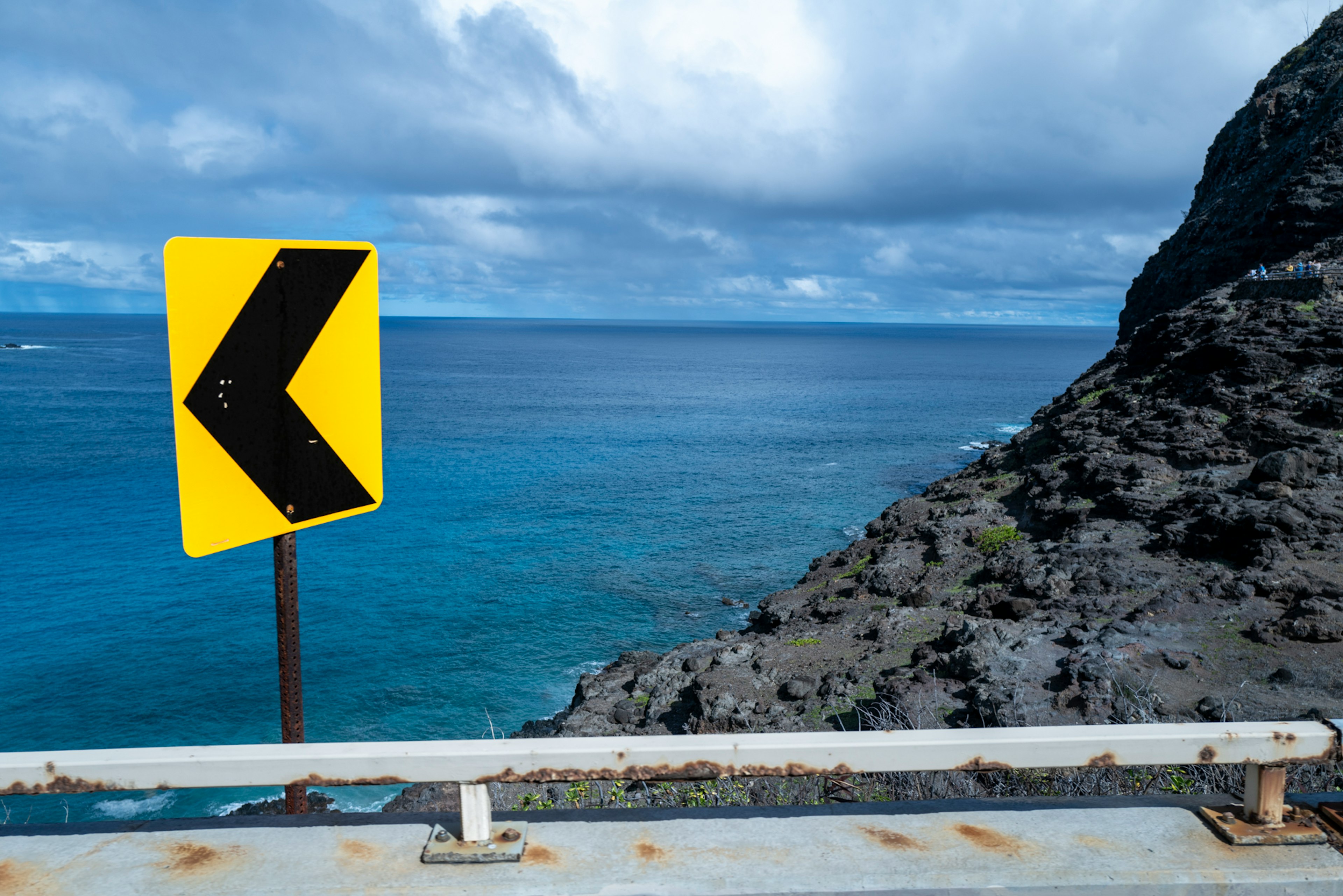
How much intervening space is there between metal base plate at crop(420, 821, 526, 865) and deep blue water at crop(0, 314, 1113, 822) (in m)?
17.5

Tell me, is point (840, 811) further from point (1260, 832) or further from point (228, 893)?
point (228, 893)

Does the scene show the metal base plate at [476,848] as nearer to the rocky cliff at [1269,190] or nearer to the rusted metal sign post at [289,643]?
the rusted metal sign post at [289,643]

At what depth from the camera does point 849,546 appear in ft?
94.0

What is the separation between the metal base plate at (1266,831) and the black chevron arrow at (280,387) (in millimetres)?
3641

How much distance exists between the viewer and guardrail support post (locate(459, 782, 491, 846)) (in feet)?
10.1

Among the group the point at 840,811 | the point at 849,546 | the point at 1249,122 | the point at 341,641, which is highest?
the point at 1249,122

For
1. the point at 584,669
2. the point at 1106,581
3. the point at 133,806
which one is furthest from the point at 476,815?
the point at 584,669

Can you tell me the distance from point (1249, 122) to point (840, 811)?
66492 millimetres

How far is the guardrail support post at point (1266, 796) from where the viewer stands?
3.23 meters

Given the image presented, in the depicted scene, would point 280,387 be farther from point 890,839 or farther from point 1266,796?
point 1266,796

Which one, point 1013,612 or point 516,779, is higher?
point 516,779

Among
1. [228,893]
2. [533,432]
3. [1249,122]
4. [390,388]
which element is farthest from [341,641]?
[390,388]

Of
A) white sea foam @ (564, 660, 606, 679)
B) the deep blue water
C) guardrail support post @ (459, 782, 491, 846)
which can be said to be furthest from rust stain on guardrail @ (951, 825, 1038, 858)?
white sea foam @ (564, 660, 606, 679)

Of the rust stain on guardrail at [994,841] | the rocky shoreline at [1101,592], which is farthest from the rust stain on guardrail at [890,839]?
the rocky shoreline at [1101,592]
